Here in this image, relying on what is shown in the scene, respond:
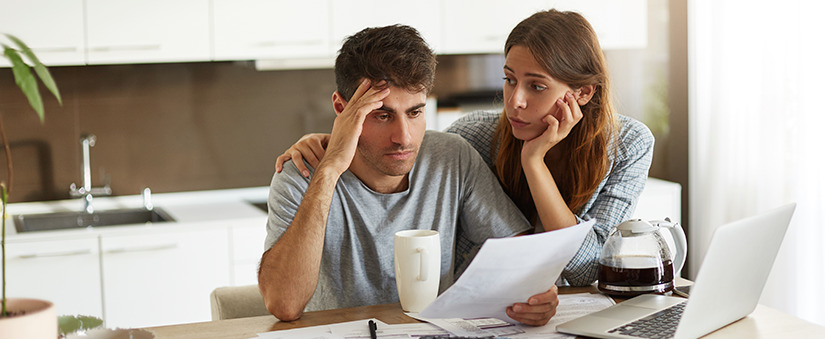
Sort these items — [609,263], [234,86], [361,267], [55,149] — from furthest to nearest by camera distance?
[234,86], [55,149], [361,267], [609,263]

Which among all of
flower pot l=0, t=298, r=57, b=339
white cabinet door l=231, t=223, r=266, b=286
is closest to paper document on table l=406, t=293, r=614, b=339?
flower pot l=0, t=298, r=57, b=339

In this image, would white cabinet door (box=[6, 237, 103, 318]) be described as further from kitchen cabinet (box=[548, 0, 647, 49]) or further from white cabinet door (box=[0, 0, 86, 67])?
kitchen cabinet (box=[548, 0, 647, 49])

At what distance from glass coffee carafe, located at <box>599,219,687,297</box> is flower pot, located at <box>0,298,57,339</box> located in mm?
1039

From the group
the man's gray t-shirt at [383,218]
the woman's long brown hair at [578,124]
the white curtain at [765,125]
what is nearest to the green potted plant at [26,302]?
the man's gray t-shirt at [383,218]

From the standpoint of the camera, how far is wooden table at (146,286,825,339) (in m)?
1.38

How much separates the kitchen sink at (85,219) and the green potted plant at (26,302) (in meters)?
2.25

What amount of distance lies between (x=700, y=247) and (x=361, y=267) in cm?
250

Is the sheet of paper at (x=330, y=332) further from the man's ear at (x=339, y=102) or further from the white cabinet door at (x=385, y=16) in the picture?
the white cabinet door at (x=385, y=16)

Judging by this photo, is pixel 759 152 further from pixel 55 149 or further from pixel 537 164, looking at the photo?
pixel 55 149

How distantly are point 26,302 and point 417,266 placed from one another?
68 cm

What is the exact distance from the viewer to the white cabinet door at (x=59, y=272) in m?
2.83

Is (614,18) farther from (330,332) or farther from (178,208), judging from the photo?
(330,332)

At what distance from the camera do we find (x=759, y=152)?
333cm

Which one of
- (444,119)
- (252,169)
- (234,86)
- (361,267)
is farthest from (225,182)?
(361,267)
